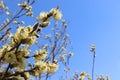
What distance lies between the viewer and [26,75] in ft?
8.30

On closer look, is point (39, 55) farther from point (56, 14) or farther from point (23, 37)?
point (56, 14)

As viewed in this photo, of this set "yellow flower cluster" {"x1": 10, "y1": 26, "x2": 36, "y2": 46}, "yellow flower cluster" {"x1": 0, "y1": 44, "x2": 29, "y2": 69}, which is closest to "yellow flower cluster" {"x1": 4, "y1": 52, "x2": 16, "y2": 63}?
"yellow flower cluster" {"x1": 0, "y1": 44, "x2": 29, "y2": 69}

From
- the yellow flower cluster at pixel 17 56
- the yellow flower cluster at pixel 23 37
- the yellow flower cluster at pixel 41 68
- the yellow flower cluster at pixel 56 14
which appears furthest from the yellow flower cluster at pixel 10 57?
the yellow flower cluster at pixel 56 14

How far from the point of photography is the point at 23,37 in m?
2.39

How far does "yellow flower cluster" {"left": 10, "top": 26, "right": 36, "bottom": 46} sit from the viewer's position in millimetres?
2395

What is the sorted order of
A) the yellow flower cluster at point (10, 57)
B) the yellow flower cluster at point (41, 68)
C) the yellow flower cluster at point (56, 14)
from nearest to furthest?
the yellow flower cluster at point (10, 57) < the yellow flower cluster at point (41, 68) < the yellow flower cluster at point (56, 14)

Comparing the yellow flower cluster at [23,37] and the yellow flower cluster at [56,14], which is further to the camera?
the yellow flower cluster at [56,14]

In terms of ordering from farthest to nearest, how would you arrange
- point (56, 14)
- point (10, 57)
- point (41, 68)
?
point (56, 14) → point (41, 68) → point (10, 57)

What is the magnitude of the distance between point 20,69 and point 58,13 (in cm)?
63

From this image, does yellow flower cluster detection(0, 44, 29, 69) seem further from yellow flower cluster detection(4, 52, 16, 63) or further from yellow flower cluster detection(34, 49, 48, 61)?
yellow flower cluster detection(34, 49, 48, 61)

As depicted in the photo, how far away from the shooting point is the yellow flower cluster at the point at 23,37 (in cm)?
240

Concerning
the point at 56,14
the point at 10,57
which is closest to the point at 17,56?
the point at 10,57

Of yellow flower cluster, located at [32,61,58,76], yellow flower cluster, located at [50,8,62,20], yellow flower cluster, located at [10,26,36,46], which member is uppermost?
yellow flower cluster, located at [50,8,62,20]

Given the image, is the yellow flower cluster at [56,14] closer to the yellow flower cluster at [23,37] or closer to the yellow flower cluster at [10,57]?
the yellow flower cluster at [23,37]
